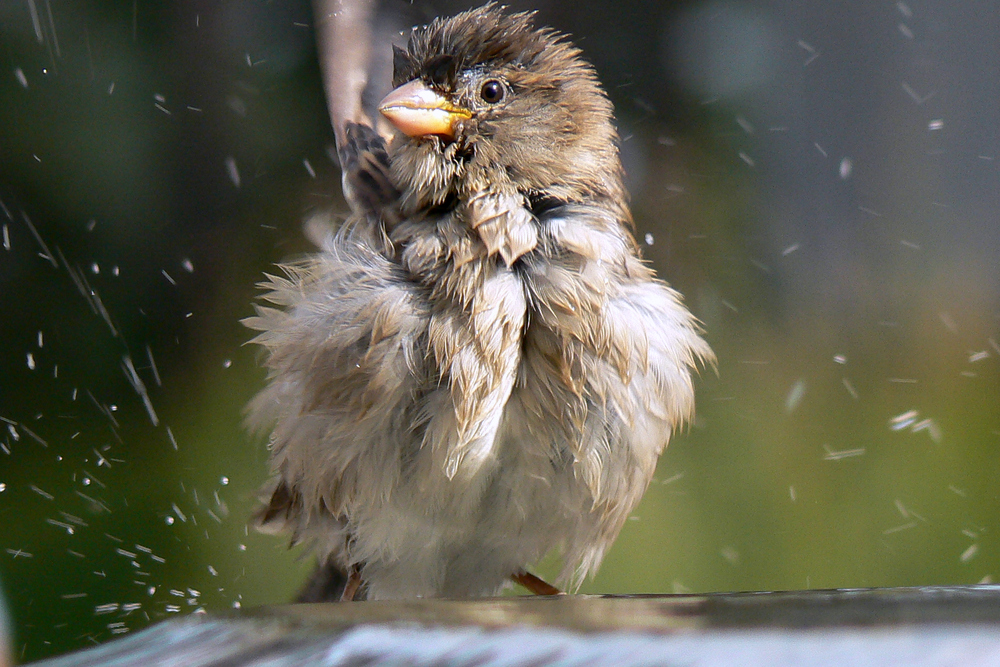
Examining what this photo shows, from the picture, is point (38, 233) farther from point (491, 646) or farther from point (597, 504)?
point (491, 646)

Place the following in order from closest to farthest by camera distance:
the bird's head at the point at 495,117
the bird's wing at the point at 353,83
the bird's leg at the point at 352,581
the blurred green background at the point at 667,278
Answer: the bird's head at the point at 495,117, the bird's wing at the point at 353,83, the bird's leg at the point at 352,581, the blurred green background at the point at 667,278

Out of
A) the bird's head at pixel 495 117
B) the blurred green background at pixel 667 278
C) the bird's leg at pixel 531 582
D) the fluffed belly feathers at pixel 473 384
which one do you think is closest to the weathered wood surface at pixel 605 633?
the fluffed belly feathers at pixel 473 384

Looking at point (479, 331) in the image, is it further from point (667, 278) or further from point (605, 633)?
point (667, 278)

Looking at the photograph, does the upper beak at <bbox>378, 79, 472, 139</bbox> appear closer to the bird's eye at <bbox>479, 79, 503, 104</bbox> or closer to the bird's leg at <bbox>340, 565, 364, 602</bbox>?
the bird's eye at <bbox>479, 79, 503, 104</bbox>

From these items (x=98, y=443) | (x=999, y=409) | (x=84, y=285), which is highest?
(x=84, y=285)

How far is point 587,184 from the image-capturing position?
5.52 feet

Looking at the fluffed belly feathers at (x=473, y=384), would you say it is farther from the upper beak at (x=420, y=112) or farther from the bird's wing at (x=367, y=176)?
the upper beak at (x=420, y=112)

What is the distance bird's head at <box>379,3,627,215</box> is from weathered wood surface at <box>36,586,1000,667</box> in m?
0.98

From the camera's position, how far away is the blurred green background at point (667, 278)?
267 cm

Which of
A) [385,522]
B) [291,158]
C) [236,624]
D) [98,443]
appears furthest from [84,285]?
[236,624]

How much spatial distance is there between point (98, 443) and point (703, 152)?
6.63ft

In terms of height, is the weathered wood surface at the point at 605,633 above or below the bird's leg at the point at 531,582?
above

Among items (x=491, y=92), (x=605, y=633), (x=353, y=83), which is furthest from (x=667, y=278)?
(x=605, y=633)

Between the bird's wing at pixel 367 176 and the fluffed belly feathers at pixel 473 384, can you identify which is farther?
the bird's wing at pixel 367 176
